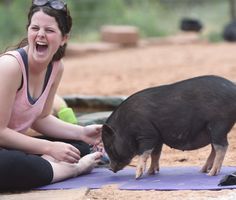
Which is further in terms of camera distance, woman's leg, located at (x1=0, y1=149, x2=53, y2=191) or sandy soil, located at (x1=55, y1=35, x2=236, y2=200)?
woman's leg, located at (x1=0, y1=149, x2=53, y2=191)

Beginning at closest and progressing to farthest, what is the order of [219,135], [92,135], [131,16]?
[219,135] → [92,135] → [131,16]

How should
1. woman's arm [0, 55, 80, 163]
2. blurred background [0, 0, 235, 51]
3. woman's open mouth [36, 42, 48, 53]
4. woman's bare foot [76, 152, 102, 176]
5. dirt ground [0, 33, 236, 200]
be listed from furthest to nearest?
1. blurred background [0, 0, 235, 51]
2. woman's bare foot [76, 152, 102, 176]
3. woman's open mouth [36, 42, 48, 53]
4. woman's arm [0, 55, 80, 163]
5. dirt ground [0, 33, 236, 200]

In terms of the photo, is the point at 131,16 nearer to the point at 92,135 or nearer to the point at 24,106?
the point at 92,135

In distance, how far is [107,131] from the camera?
409 centimetres

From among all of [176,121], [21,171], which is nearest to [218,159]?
[176,121]

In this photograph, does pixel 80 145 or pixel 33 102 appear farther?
pixel 80 145

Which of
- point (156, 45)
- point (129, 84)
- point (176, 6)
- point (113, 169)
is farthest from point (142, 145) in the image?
point (176, 6)

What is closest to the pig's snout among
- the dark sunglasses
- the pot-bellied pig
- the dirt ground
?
the pot-bellied pig

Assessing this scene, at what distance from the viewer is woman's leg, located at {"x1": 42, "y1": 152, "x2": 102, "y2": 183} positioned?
13.6ft

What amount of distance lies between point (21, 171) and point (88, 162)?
1.69 ft

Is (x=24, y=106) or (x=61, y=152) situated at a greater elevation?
(x=24, y=106)

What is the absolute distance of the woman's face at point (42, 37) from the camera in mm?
4055

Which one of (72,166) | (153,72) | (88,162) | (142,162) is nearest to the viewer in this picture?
(142,162)

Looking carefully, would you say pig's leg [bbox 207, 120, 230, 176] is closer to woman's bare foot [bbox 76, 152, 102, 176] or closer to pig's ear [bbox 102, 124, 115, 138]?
pig's ear [bbox 102, 124, 115, 138]
